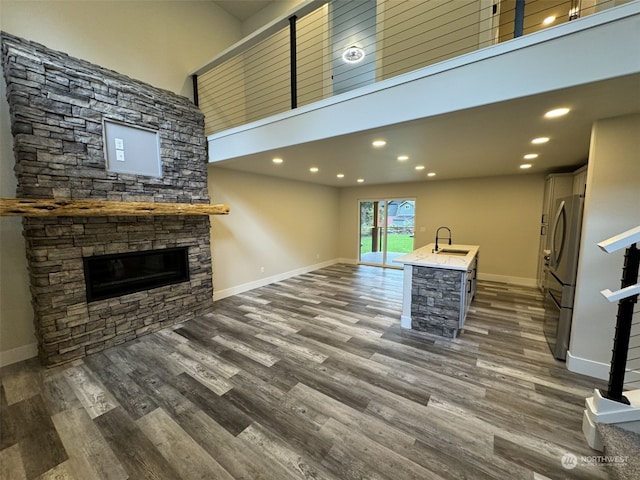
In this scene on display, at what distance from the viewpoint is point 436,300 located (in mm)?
3166

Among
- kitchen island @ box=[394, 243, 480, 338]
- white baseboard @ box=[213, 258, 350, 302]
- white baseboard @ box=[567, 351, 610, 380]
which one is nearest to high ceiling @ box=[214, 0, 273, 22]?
white baseboard @ box=[213, 258, 350, 302]

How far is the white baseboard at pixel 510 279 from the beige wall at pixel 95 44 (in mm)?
7136

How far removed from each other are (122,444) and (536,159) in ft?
19.3

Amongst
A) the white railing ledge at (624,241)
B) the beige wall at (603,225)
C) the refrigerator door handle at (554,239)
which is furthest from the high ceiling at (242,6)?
the white railing ledge at (624,241)

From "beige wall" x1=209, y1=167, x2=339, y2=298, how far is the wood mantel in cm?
112

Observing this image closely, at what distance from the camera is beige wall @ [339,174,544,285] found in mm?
5223

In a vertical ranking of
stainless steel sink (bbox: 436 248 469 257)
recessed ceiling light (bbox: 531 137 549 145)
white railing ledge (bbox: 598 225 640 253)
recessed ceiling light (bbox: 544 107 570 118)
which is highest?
recessed ceiling light (bbox: 531 137 549 145)

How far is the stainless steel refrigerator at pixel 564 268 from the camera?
247 centimetres

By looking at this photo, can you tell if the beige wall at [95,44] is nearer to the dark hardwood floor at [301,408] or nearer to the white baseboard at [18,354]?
the white baseboard at [18,354]

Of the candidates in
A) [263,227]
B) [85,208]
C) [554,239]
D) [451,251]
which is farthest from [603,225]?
[85,208]

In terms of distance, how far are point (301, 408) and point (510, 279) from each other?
222 inches

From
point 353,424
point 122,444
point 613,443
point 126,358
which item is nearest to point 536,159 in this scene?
point 613,443

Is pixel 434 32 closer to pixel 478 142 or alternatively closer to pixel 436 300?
pixel 478 142

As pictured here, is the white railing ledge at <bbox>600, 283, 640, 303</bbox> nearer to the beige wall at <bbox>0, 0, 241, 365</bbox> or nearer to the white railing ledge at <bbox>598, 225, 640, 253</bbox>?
the white railing ledge at <bbox>598, 225, 640, 253</bbox>
